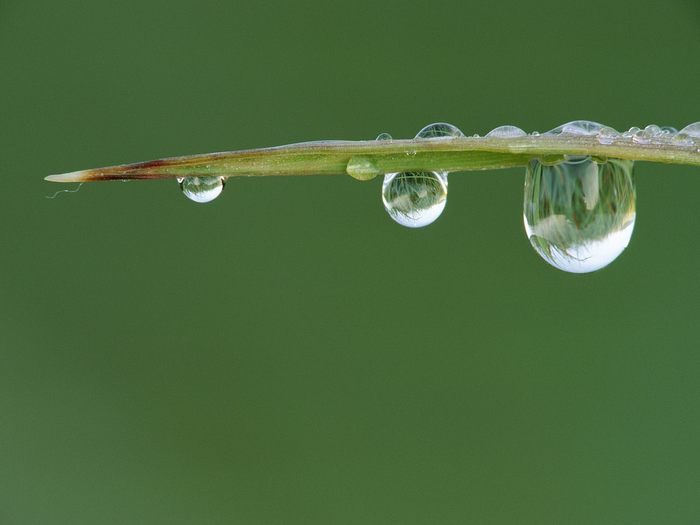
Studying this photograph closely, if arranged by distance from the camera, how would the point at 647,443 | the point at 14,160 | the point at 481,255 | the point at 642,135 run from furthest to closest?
the point at 14,160 → the point at 481,255 → the point at 647,443 → the point at 642,135

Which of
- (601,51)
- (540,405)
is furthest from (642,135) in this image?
(601,51)

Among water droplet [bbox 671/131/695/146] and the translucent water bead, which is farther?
the translucent water bead

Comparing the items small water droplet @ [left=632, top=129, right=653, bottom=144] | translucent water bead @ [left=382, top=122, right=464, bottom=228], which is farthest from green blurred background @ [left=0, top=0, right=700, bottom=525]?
small water droplet @ [left=632, top=129, right=653, bottom=144]

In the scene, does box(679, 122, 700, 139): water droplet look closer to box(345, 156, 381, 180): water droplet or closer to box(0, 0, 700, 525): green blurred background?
box(345, 156, 381, 180): water droplet

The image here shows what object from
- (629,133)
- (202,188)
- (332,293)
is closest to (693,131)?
(629,133)

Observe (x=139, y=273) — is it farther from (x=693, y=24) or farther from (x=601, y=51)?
(x=693, y=24)

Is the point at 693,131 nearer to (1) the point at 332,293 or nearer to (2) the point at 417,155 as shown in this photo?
(2) the point at 417,155
